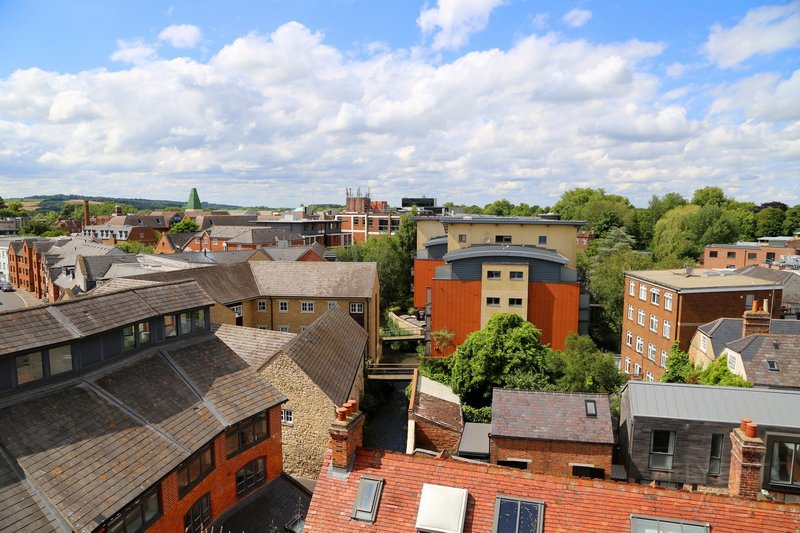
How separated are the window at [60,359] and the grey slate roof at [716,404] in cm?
1955

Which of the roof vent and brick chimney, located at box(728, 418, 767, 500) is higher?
brick chimney, located at box(728, 418, 767, 500)

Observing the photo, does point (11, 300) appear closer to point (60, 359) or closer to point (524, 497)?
point (60, 359)

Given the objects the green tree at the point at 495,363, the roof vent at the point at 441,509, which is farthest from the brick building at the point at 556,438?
the roof vent at the point at 441,509

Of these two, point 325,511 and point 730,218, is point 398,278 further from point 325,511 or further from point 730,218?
point 730,218

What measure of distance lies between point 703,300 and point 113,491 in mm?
36165

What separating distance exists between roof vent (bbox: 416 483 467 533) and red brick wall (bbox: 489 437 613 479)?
8.36m

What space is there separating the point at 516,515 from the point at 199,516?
10.7m

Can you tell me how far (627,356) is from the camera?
43.7 meters

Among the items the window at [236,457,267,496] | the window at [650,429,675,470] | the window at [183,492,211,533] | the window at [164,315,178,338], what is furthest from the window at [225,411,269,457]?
the window at [650,429,675,470]

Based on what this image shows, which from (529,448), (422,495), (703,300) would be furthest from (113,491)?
(703,300)

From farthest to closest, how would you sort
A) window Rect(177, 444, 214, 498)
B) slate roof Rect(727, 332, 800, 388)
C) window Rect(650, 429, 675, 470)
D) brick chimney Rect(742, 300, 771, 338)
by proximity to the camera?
brick chimney Rect(742, 300, 771, 338) → slate roof Rect(727, 332, 800, 388) → window Rect(650, 429, 675, 470) → window Rect(177, 444, 214, 498)

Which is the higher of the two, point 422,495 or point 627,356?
point 422,495

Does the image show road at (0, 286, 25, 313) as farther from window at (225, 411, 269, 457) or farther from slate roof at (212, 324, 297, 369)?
window at (225, 411, 269, 457)

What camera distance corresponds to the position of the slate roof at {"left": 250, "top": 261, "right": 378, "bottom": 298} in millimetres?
41938
